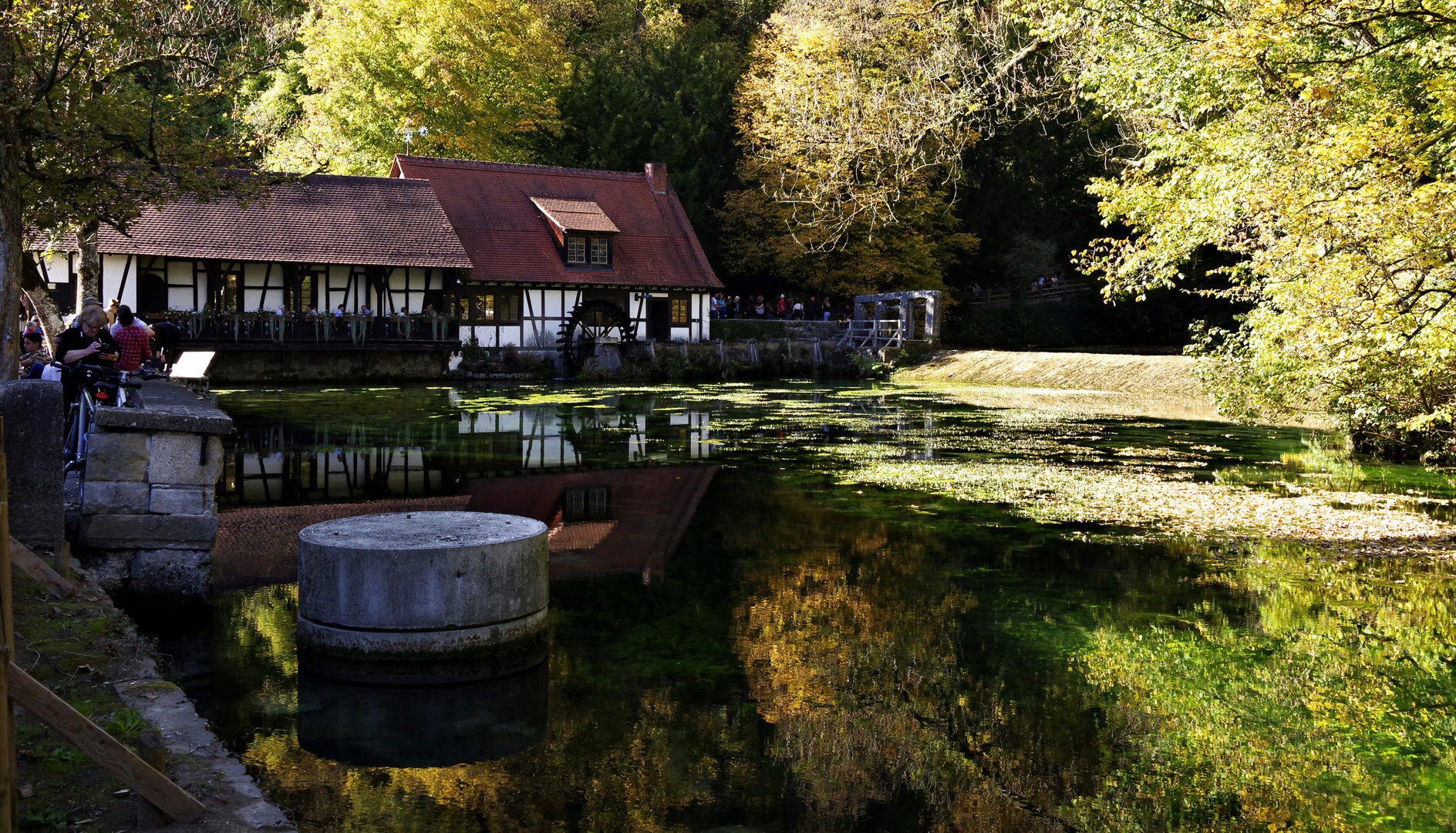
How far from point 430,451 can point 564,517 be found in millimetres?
5633

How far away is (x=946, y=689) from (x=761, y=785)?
1.77m

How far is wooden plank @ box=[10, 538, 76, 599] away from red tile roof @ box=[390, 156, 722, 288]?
103 feet

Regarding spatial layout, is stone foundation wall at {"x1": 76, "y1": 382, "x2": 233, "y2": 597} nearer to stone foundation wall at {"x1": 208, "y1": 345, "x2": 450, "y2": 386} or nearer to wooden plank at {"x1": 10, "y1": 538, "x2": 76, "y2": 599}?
wooden plank at {"x1": 10, "y1": 538, "x2": 76, "y2": 599}

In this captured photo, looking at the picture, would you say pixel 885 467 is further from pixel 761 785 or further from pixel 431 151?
pixel 431 151

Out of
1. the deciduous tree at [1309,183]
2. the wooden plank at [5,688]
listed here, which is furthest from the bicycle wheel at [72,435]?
the deciduous tree at [1309,183]

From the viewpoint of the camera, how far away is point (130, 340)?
1278cm

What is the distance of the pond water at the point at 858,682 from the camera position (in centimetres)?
529

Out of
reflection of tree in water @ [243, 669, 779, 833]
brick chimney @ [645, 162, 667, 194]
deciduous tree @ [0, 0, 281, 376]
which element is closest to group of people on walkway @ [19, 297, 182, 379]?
deciduous tree @ [0, 0, 281, 376]

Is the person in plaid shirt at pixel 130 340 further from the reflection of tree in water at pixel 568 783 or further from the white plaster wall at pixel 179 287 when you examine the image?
the white plaster wall at pixel 179 287

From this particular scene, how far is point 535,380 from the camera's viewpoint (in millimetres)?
35812

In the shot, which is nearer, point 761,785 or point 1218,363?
point 761,785

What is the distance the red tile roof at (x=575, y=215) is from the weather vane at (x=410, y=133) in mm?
4822

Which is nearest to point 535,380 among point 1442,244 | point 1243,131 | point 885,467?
point 885,467

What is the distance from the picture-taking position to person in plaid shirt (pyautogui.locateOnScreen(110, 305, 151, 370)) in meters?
12.6
